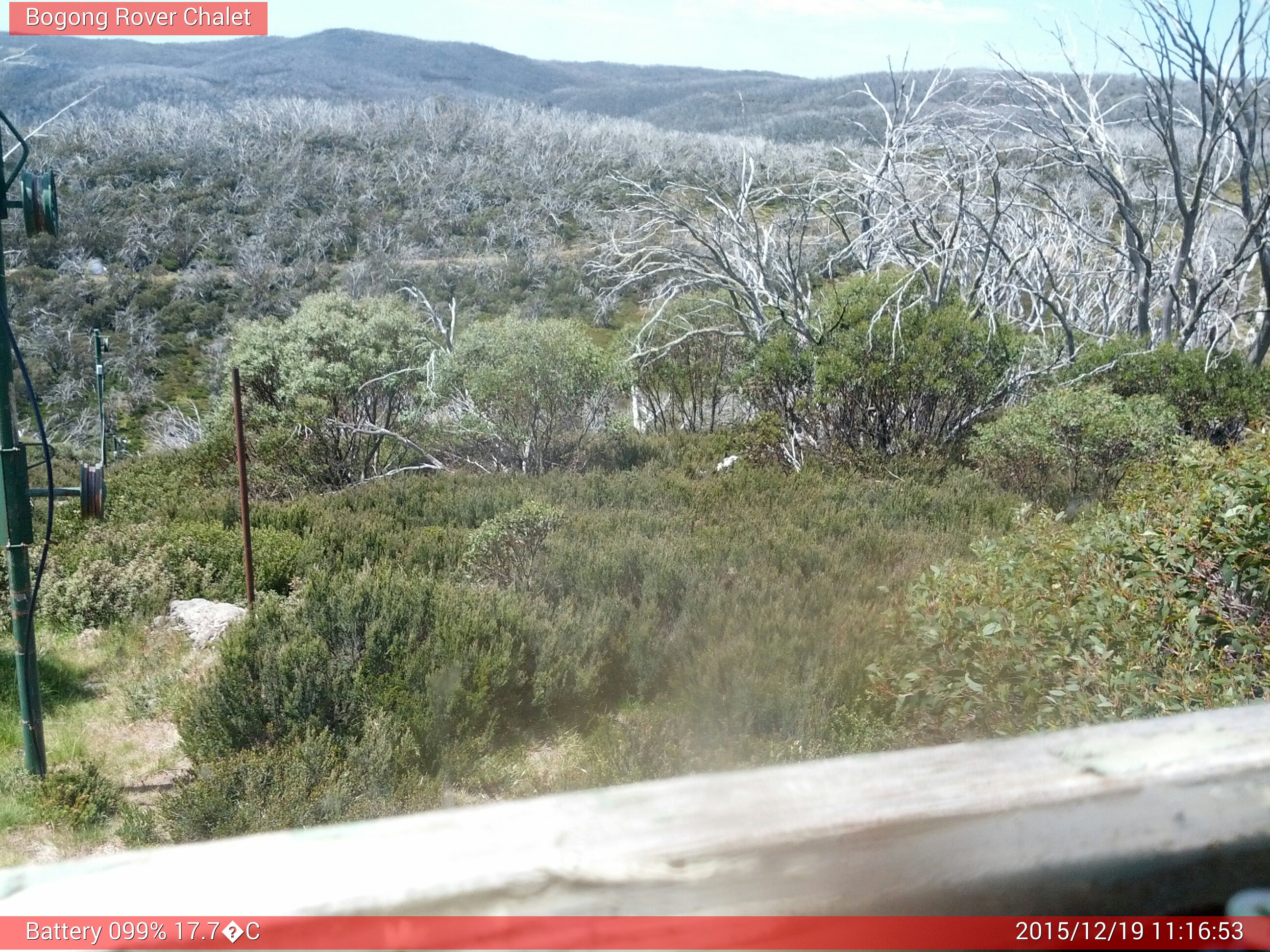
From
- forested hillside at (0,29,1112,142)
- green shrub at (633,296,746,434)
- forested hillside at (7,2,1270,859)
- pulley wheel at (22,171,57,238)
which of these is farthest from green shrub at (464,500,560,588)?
forested hillside at (0,29,1112,142)

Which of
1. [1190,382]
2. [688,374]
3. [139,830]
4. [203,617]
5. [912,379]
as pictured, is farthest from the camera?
[688,374]

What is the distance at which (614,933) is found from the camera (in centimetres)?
79

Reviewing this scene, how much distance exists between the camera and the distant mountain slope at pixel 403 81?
40125 mm

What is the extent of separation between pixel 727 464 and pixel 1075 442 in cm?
314

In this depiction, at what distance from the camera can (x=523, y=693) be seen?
16.1 ft

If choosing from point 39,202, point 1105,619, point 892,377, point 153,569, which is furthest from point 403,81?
point 1105,619

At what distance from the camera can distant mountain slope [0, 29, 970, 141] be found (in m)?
40.1

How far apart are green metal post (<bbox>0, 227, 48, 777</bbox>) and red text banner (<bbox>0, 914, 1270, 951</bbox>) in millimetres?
3784

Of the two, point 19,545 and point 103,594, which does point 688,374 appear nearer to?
point 103,594

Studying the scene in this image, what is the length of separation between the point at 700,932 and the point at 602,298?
2087 centimetres

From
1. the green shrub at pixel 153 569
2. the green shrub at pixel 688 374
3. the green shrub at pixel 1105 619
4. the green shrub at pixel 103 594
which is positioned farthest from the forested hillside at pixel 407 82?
the green shrub at pixel 1105 619

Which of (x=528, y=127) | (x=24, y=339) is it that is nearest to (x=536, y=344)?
(x=24, y=339)

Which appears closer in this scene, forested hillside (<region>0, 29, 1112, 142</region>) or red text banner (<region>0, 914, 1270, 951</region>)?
red text banner (<region>0, 914, 1270, 951</region>)

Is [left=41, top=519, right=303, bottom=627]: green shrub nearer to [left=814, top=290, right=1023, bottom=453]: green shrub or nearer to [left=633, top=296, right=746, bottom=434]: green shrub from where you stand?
[left=814, top=290, right=1023, bottom=453]: green shrub
